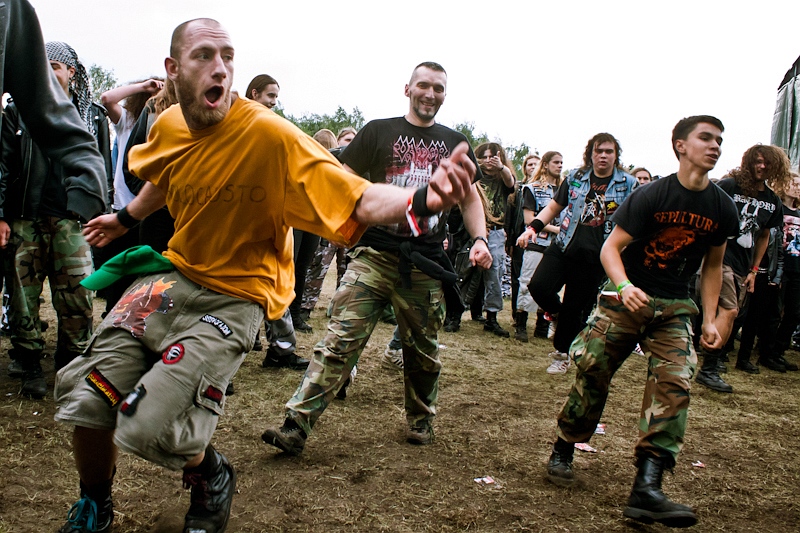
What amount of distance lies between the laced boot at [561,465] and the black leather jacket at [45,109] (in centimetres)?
281

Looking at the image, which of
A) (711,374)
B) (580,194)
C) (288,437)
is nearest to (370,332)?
(288,437)

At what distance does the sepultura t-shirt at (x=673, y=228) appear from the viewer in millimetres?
3779

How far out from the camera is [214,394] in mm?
2615

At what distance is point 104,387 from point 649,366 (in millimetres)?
2781

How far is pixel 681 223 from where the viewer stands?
3.80m

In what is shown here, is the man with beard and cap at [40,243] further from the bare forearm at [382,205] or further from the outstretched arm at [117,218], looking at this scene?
the bare forearm at [382,205]

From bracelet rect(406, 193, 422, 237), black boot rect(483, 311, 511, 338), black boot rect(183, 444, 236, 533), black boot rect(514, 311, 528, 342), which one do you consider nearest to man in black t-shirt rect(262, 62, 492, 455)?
black boot rect(183, 444, 236, 533)

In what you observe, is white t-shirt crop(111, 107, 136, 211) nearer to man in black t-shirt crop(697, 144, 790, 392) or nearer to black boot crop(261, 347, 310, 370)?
black boot crop(261, 347, 310, 370)

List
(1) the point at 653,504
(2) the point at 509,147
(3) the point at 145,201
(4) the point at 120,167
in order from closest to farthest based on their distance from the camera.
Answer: (3) the point at 145,201, (1) the point at 653,504, (4) the point at 120,167, (2) the point at 509,147

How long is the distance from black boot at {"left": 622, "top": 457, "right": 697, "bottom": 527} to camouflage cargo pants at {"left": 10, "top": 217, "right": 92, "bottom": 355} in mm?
3726

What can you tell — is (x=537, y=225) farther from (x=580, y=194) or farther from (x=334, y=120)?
(x=334, y=120)

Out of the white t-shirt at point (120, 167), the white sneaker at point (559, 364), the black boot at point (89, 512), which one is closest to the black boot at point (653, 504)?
the black boot at point (89, 512)

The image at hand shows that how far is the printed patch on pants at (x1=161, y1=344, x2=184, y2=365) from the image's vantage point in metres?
2.54

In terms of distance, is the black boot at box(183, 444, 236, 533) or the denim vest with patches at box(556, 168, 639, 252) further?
the denim vest with patches at box(556, 168, 639, 252)
